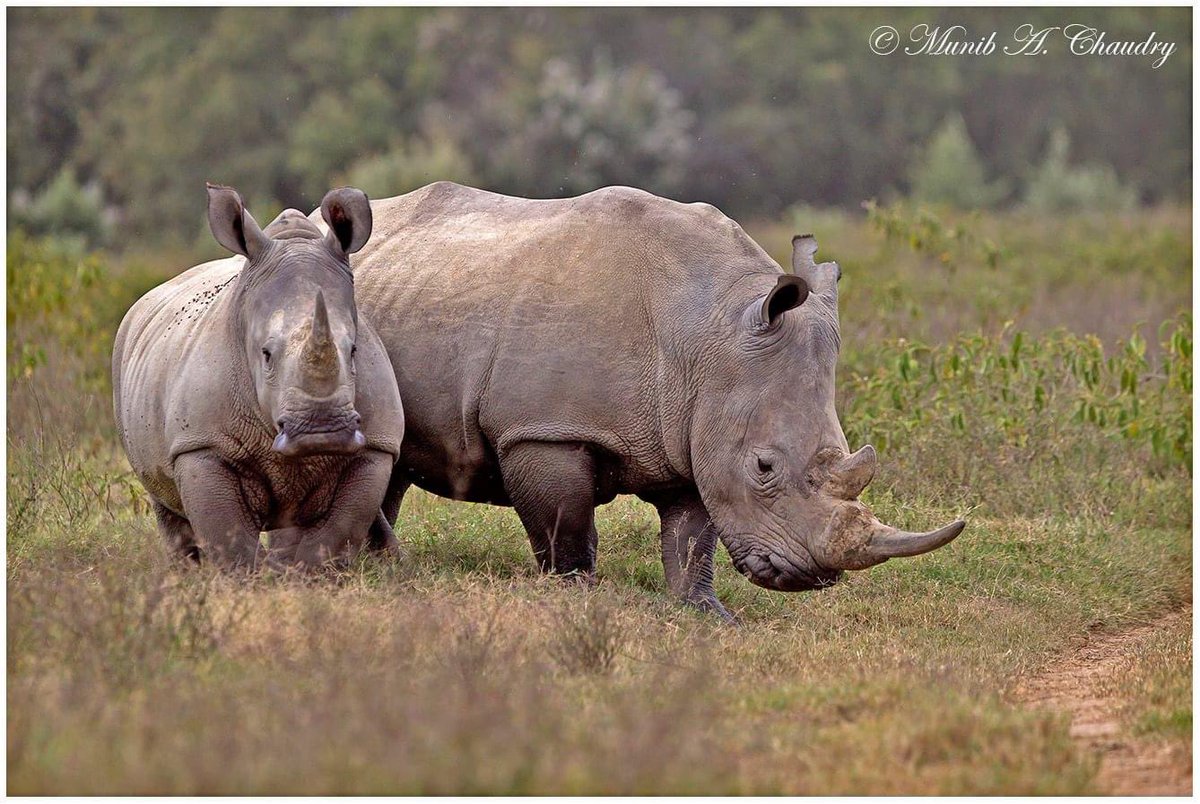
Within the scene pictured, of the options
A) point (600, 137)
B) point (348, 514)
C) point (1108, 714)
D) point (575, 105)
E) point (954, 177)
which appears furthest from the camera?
point (954, 177)

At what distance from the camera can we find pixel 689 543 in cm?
841

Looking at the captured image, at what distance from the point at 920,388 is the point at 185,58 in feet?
102

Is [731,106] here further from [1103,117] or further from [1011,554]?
[1011,554]

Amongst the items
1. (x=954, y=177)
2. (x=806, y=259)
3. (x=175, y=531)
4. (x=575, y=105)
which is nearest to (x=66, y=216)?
(x=575, y=105)

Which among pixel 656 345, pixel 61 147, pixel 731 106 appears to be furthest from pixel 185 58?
pixel 656 345

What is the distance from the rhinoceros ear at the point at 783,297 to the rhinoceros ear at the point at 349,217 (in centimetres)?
171

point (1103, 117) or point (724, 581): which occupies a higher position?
point (724, 581)

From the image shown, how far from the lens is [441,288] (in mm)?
8367

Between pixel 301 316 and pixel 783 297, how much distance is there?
1.99 metres

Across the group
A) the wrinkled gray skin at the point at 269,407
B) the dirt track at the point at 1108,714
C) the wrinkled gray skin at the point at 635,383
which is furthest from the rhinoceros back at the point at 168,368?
the dirt track at the point at 1108,714

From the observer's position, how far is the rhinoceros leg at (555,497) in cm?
798

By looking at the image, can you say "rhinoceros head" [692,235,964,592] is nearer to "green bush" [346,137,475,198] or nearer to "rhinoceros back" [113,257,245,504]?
"rhinoceros back" [113,257,245,504]

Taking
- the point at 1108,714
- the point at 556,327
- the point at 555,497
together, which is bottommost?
the point at 1108,714

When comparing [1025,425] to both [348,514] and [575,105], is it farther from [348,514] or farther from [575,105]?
[575,105]
